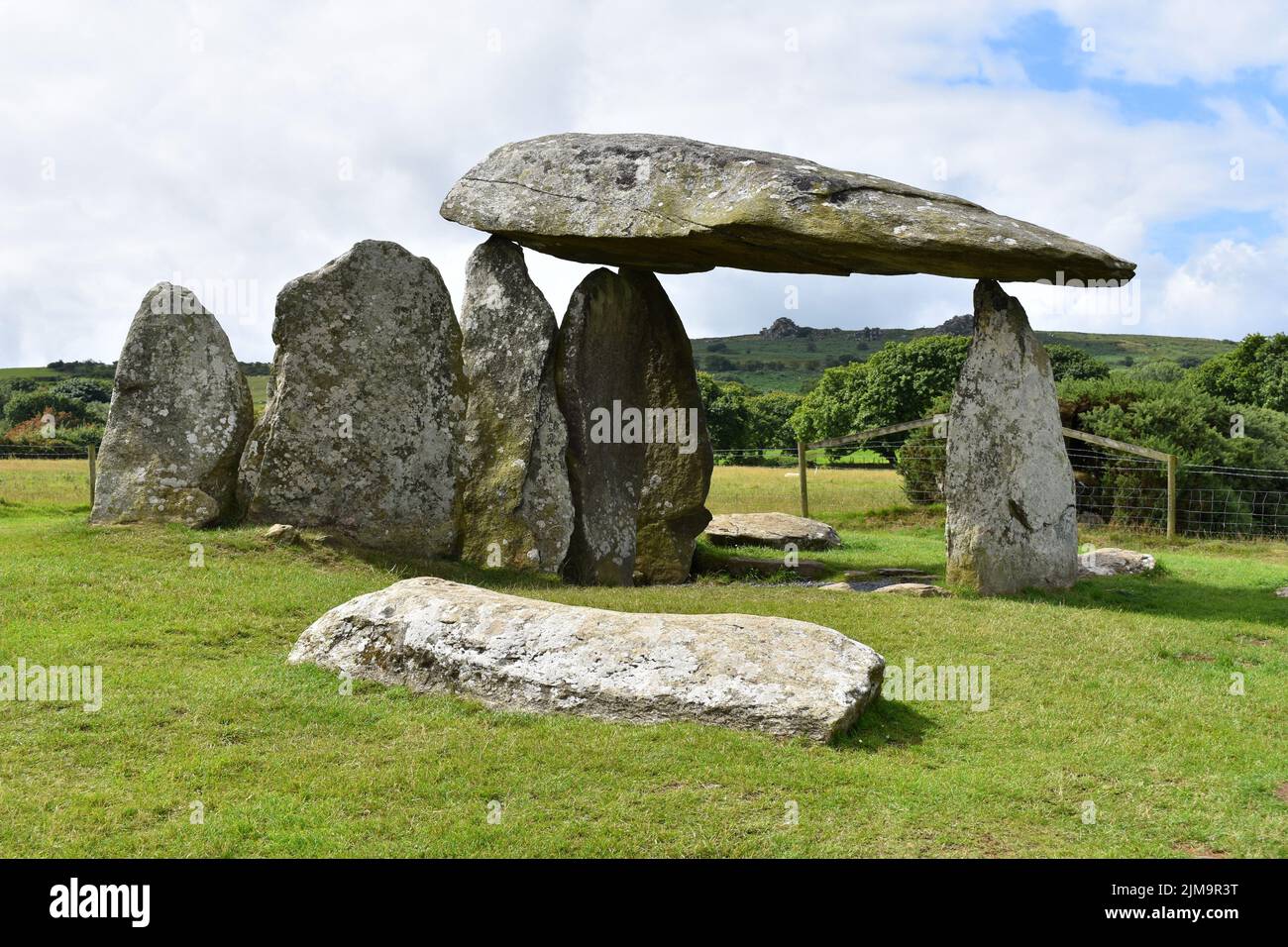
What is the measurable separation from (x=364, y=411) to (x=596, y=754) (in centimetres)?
864

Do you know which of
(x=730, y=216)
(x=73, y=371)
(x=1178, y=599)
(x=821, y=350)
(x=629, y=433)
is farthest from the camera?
(x=821, y=350)

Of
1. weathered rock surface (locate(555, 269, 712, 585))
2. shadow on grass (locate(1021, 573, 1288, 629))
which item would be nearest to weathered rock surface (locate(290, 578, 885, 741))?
shadow on grass (locate(1021, 573, 1288, 629))

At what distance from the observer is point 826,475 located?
37.8 metres

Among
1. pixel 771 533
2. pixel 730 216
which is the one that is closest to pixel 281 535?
pixel 730 216

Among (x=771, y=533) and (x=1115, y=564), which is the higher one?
(x=771, y=533)

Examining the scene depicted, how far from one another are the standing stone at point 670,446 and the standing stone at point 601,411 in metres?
0.16

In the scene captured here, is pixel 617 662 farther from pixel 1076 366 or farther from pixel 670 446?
pixel 1076 366

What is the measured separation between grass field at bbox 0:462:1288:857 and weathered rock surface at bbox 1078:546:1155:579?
4029 millimetres

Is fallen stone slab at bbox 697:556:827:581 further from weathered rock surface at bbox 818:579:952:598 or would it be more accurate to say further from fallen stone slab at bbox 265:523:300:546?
fallen stone slab at bbox 265:523:300:546

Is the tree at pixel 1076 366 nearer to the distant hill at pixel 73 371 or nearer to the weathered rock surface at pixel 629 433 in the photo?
the weathered rock surface at pixel 629 433

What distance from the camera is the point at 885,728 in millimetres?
9094

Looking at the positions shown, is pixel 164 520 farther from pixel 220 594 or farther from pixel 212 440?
pixel 220 594

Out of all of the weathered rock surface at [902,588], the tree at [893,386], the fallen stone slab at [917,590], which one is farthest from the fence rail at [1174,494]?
the tree at [893,386]
